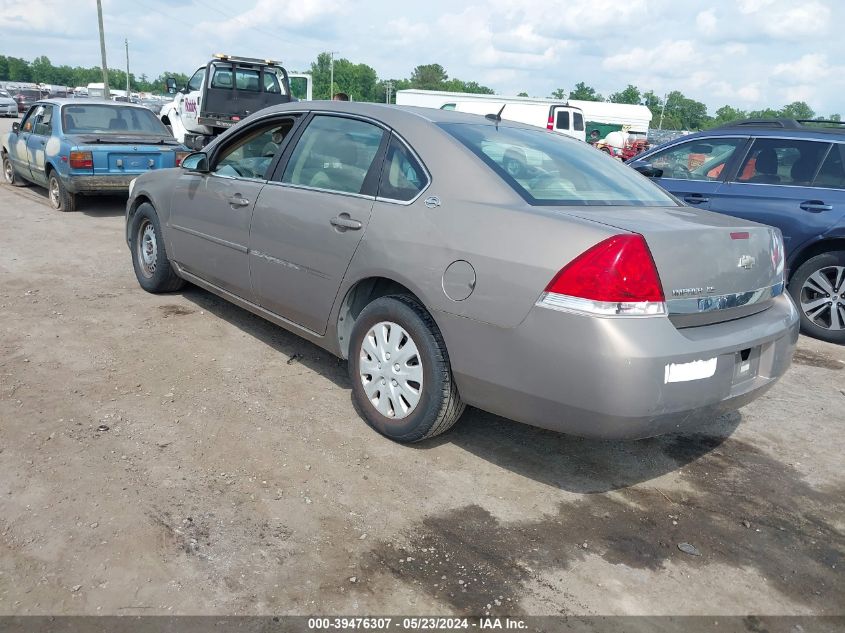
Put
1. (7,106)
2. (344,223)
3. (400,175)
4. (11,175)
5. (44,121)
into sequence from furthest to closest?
(7,106) < (11,175) < (44,121) < (344,223) < (400,175)

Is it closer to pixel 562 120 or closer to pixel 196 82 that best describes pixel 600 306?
pixel 196 82

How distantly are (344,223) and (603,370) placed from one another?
1663mm

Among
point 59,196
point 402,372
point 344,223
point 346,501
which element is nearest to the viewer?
point 346,501

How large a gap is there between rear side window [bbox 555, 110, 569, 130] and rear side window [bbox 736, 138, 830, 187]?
18.4 meters

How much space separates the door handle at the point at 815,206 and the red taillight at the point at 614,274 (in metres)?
3.97

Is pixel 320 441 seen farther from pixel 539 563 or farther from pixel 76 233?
pixel 76 233

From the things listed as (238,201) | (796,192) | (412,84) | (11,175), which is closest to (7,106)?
(11,175)

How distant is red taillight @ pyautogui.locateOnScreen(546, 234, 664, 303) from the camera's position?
9.17 ft

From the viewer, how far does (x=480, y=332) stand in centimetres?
310

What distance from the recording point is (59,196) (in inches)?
390

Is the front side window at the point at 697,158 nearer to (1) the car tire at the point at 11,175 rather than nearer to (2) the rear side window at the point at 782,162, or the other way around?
(2) the rear side window at the point at 782,162

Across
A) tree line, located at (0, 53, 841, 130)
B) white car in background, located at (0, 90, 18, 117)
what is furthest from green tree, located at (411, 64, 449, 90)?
white car in background, located at (0, 90, 18, 117)

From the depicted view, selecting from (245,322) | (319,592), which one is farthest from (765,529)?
(245,322)

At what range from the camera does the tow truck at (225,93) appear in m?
16.2
